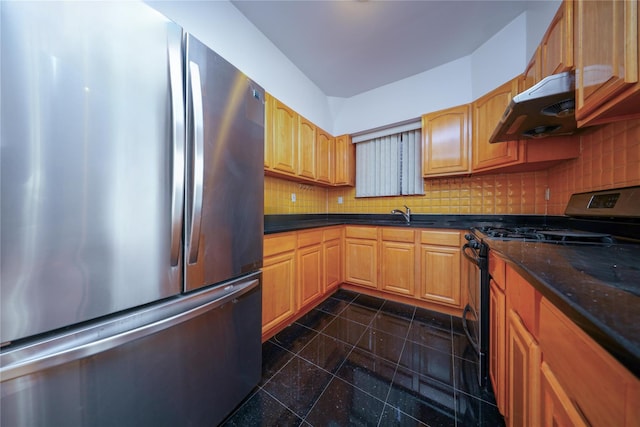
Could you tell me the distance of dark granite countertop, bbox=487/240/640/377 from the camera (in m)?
0.29

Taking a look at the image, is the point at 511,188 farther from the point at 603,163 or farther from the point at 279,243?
the point at 279,243

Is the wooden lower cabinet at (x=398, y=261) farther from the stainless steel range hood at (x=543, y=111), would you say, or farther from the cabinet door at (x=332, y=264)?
the stainless steel range hood at (x=543, y=111)

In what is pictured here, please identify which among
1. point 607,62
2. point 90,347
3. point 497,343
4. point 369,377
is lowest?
point 369,377

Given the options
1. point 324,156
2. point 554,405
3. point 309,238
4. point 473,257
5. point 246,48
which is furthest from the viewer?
point 324,156

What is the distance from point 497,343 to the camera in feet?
3.24

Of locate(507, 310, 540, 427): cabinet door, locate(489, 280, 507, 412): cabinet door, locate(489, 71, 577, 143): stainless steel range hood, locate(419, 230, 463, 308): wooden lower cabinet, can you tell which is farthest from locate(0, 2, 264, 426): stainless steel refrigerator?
locate(419, 230, 463, 308): wooden lower cabinet

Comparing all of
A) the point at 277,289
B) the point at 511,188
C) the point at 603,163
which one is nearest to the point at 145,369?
the point at 277,289

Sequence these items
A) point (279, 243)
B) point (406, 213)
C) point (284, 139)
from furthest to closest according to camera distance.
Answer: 1. point (406, 213)
2. point (284, 139)
3. point (279, 243)

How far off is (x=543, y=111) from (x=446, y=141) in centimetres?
101

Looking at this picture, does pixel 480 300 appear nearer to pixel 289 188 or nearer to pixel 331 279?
pixel 331 279

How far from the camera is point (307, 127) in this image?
245 cm

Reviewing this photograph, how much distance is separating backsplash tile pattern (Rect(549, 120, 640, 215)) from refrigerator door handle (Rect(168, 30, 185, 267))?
1.99 metres

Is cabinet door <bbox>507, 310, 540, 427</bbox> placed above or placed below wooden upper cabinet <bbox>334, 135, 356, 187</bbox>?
below

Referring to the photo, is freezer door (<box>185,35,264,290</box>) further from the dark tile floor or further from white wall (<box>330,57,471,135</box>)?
white wall (<box>330,57,471,135</box>)
